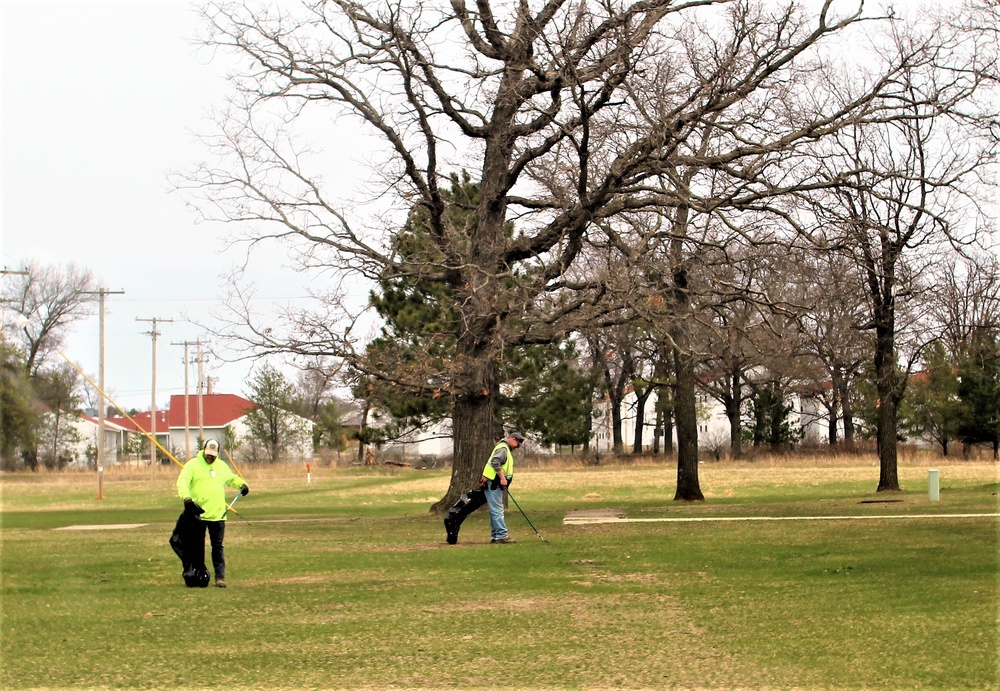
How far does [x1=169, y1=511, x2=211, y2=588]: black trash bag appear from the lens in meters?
14.0

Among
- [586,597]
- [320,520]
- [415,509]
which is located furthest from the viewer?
[415,509]

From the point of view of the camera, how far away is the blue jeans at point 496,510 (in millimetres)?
18594

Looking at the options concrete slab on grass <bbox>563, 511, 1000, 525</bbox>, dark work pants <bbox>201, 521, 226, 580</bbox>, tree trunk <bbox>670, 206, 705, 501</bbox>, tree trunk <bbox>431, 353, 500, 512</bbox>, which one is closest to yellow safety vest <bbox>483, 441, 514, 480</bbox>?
dark work pants <bbox>201, 521, 226, 580</bbox>

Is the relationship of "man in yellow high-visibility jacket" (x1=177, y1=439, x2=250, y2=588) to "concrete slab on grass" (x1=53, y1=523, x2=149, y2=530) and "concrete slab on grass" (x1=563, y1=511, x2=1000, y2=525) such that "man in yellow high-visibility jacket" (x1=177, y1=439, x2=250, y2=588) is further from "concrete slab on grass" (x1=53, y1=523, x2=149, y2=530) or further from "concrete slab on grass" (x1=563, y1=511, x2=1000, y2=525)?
"concrete slab on grass" (x1=53, y1=523, x2=149, y2=530)

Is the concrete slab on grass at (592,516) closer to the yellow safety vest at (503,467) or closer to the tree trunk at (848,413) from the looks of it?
the yellow safety vest at (503,467)

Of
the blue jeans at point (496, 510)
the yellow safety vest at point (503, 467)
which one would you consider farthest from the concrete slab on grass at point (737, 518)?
the yellow safety vest at point (503, 467)

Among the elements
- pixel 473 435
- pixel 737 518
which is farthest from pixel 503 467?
pixel 737 518

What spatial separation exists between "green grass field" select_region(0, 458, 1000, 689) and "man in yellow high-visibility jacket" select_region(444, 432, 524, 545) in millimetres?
641

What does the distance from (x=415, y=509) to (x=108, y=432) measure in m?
79.3

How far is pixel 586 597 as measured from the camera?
12.9 m

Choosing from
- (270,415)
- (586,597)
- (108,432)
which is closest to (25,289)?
(270,415)

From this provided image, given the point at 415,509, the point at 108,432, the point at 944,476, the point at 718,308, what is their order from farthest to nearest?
the point at 108,432
the point at 944,476
the point at 415,509
the point at 718,308

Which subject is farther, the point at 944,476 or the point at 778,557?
the point at 944,476

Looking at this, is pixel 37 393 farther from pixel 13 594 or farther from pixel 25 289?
pixel 13 594
